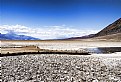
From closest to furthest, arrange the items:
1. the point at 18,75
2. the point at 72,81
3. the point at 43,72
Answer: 1. the point at 72,81
2. the point at 18,75
3. the point at 43,72

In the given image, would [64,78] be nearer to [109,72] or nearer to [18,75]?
[18,75]

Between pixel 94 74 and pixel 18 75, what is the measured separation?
538 centimetres

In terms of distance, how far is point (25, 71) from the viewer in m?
18.4

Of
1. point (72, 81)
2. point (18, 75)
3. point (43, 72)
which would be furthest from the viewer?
point (43, 72)

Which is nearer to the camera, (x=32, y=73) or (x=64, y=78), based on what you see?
(x=64, y=78)

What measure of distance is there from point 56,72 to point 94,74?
277 cm

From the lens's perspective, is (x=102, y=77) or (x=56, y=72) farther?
(x=56, y=72)

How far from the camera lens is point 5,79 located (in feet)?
51.1

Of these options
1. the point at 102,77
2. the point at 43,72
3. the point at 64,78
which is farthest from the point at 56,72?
the point at 102,77

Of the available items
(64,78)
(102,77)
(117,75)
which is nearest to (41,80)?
(64,78)

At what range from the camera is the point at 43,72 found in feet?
59.9

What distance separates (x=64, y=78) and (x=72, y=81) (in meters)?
0.83

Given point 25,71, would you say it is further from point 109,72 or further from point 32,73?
point 109,72

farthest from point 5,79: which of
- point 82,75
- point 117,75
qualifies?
point 117,75
